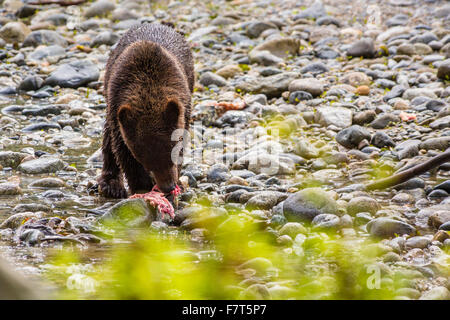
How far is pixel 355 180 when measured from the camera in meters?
8.23

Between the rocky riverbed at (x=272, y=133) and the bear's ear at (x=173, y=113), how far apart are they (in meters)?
0.96

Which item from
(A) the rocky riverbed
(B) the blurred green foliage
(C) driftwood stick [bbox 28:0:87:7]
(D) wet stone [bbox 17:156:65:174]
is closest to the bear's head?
(A) the rocky riverbed

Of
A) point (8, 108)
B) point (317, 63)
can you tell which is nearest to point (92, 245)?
point (8, 108)

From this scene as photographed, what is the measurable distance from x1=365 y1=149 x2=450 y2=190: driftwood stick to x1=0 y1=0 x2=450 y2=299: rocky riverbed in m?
0.15

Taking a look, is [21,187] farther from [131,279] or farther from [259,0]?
[259,0]

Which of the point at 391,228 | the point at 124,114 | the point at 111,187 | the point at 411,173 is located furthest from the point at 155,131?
the point at 411,173

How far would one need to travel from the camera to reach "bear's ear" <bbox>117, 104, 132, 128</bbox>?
6.75 metres

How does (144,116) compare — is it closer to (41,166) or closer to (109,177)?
(109,177)

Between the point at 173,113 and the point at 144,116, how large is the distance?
0.34 m

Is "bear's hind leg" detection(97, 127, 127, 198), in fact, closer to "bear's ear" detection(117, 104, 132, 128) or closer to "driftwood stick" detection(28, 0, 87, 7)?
"bear's ear" detection(117, 104, 132, 128)

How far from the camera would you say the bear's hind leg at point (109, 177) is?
8.15 metres

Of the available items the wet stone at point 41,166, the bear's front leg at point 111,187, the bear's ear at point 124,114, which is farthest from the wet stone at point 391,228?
the wet stone at point 41,166
